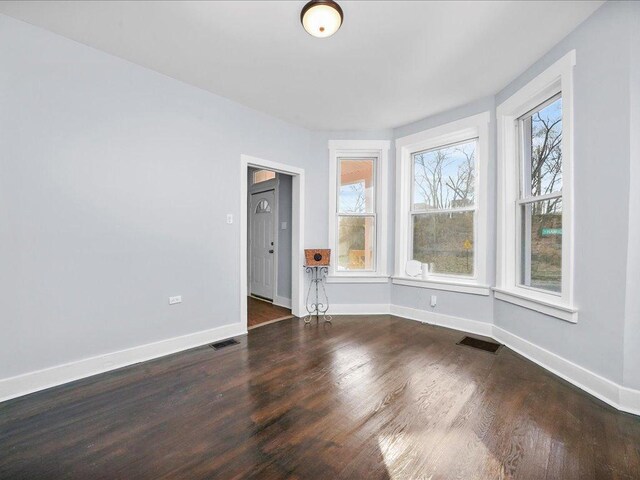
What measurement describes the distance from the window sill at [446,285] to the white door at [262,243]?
7.46 ft

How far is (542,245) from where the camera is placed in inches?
109

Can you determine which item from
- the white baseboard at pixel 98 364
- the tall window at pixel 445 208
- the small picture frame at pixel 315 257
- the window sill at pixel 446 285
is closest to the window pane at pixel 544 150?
the tall window at pixel 445 208

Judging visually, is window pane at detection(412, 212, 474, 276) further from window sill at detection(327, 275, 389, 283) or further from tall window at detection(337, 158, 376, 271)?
tall window at detection(337, 158, 376, 271)

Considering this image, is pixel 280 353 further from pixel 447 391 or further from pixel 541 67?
pixel 541 67

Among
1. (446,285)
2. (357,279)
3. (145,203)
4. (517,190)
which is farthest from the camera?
(357,279)

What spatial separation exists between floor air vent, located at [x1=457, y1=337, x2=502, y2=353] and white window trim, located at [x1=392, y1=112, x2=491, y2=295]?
0.55 metres

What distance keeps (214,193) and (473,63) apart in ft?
9.48

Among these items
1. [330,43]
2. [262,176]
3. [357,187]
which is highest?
[330,43]

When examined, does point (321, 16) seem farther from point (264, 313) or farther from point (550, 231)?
point (264, 313)

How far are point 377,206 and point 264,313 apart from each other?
2357 millimetres

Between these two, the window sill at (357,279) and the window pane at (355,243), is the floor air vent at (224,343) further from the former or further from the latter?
the window pane at (355,243)

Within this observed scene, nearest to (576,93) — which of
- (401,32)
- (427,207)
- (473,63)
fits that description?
(473,63)

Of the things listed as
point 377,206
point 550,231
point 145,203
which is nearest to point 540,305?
point 550,231

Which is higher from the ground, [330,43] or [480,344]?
[330,43]
